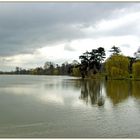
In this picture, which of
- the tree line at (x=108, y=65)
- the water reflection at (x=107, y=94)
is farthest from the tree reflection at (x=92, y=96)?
the tree line at (x=108, y=65)

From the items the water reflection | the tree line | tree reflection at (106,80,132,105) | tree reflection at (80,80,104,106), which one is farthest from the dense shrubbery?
tree reflection at (80,80,104,106)

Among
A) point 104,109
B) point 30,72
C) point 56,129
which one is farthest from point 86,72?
point 30,72

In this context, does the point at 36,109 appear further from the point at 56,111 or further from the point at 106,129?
the point at 106,129

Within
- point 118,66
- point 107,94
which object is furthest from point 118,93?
point 118,66

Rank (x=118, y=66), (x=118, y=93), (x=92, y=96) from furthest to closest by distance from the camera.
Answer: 1. (x=118, y=66)
2. (x=118, y=93)
3. (x=92, y=96)

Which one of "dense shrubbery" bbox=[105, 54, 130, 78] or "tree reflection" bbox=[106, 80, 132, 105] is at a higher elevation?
"dense shrubbery" bbox=[105, 54, 130, 78]

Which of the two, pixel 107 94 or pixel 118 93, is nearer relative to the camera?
pixel 107 94

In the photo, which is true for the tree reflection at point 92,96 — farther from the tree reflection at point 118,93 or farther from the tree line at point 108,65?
the tree line at point 108,65

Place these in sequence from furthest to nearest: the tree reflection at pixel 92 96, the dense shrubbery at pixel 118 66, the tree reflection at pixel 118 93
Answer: the dense shrubbery at pixel 118 66, the tree reflection at pixel 118 93, the tree reflection at pixel 92 96

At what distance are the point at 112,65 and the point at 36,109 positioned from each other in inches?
1676

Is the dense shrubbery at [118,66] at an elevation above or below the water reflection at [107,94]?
above

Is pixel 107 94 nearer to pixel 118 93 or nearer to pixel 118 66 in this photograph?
pixel 118 93

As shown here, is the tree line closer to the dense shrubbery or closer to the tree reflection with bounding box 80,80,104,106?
the dense shrubbery

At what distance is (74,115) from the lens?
14844mm
